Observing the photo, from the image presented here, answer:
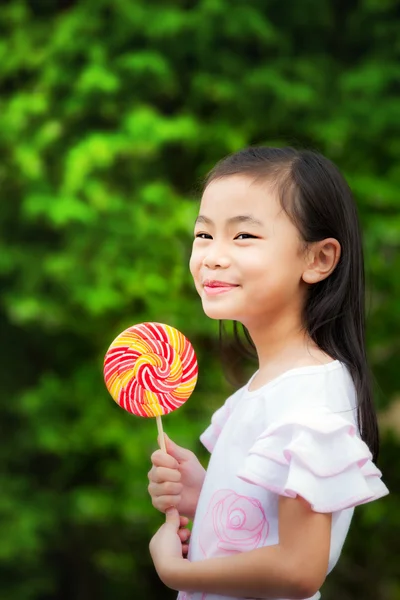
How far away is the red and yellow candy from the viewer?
1.78 m

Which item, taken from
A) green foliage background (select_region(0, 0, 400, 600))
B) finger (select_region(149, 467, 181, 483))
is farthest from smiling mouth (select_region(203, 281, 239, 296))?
green foliage background (select_region(0, 0, 400, 600))

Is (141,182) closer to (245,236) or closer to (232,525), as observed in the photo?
(245,236)

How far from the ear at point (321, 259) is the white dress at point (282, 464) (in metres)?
0.16

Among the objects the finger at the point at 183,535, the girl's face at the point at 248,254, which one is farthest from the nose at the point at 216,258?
the finger at the point at 183,535

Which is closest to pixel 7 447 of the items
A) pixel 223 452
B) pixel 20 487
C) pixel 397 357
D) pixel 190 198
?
pixel 20 487

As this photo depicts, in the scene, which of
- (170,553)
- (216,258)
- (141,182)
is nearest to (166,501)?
(170,553)

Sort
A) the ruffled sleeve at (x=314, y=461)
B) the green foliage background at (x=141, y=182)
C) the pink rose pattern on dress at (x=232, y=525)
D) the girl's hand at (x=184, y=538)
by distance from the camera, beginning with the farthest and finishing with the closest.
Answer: the green foliage background at (x=141, y=182) < the girl's hand at (x=184, y=538) < the pink rose pattern on dress at (x=232, y=525) < the ruffled sleeve at (x=314, y=461)

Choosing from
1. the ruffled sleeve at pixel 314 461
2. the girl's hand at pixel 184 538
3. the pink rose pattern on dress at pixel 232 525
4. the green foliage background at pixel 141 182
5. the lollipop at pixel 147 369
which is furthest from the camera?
the green foliage background at pixel 141 182

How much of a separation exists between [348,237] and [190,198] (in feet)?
9.79

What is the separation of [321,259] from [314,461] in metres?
0.38

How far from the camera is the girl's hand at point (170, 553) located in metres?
1.55

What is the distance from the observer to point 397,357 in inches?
181

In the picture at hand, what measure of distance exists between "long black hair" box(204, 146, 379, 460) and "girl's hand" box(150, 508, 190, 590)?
1.22 ft

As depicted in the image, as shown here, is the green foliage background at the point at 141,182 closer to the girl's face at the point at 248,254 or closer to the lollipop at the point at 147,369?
the lollipop at the point at 147,369
